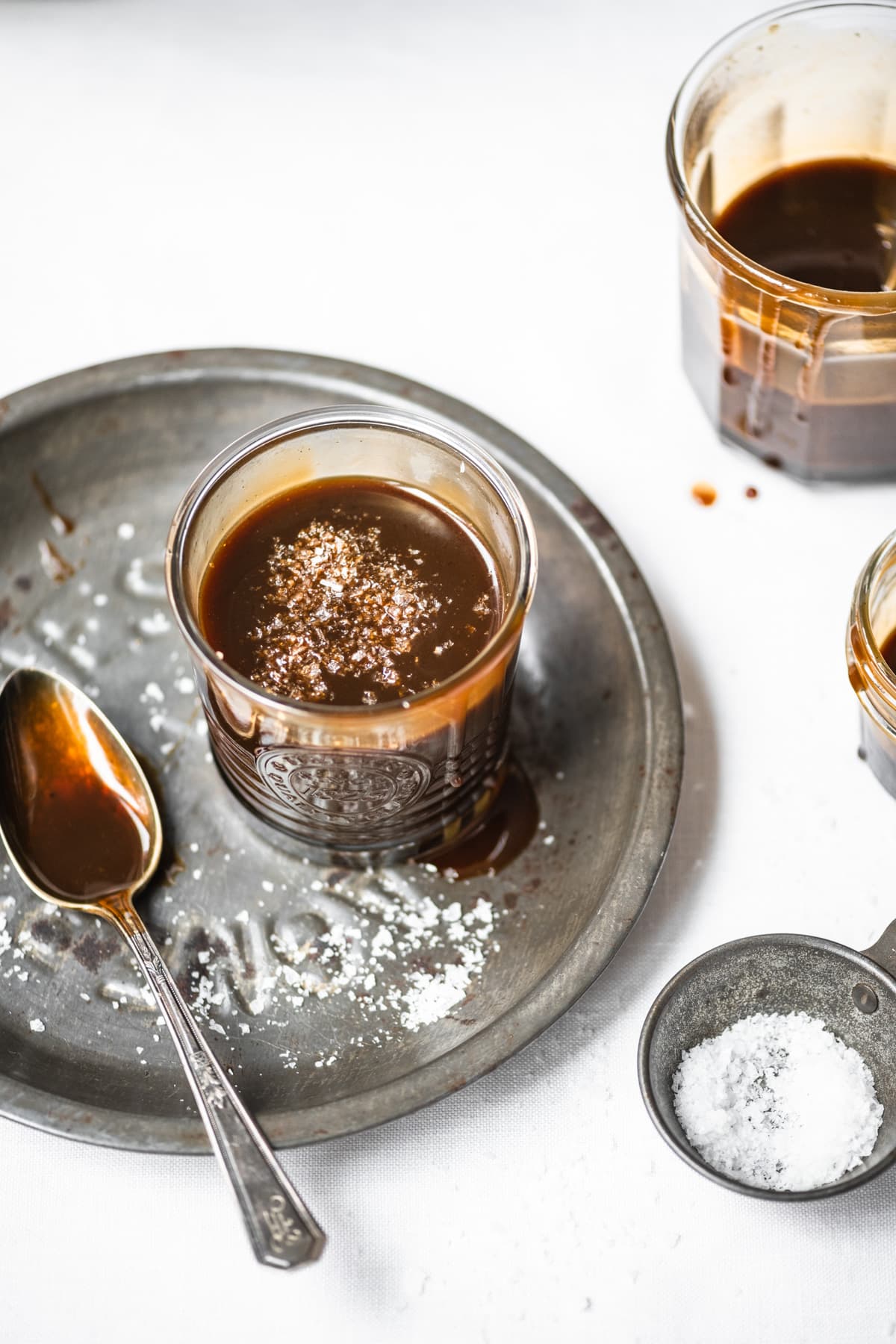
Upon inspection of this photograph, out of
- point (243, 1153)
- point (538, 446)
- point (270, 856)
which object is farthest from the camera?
point (538, 446)

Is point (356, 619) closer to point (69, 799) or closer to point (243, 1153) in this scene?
point (69, 799)

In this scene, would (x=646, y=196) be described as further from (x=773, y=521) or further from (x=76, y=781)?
(x=76, y=781)

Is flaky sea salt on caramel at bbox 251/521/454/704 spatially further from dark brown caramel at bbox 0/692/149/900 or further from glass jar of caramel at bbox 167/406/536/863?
dark brown caramel at bbox 0/692/149/900

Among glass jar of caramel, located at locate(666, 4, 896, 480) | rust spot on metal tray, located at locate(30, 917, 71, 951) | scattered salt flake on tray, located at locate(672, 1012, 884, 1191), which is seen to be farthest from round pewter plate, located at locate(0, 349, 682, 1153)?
glass jar of caramel, located at locate(666, 4, 896, 480)

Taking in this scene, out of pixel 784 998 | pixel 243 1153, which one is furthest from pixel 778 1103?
pixel 243 1153

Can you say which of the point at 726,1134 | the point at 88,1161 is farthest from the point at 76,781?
the point at 726,1134
